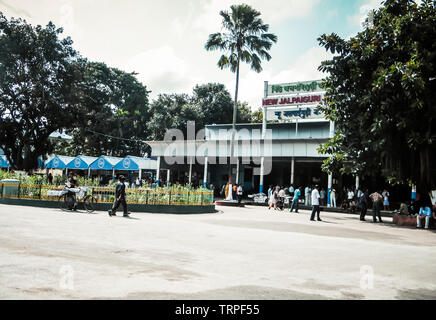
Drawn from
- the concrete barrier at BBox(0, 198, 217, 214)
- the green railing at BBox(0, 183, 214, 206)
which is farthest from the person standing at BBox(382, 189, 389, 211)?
the green railing at BBox(0, 183, 214, 206)

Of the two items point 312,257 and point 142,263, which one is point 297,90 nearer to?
point 312,257

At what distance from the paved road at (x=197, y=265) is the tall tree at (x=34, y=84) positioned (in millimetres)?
17748

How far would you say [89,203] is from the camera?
1650 centimetres

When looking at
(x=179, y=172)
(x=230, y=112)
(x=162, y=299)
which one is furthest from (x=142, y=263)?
(x=230, y=112)

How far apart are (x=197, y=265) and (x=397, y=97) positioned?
4.38 m

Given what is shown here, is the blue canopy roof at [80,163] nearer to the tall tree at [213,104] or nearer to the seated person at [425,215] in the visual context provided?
the tall tree at [213,104]

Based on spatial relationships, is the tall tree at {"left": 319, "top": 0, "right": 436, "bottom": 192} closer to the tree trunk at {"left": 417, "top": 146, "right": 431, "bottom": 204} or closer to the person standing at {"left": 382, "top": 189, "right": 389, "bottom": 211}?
the tree trunk at {"left": 417, "top": 146, "right": 431, "bottom": 204}

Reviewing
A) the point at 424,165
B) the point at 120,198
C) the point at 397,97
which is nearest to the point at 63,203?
the point at 120,198

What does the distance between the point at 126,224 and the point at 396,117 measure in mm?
10000

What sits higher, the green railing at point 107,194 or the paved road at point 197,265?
the green railing at point 107,194

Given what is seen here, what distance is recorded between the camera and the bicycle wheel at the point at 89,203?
16.4 metres

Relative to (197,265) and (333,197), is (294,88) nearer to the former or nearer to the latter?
(333,197)

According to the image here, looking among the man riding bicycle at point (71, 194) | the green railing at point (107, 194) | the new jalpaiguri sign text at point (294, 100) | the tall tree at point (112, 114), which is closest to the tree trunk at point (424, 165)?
the green railing at point (107, 194)
